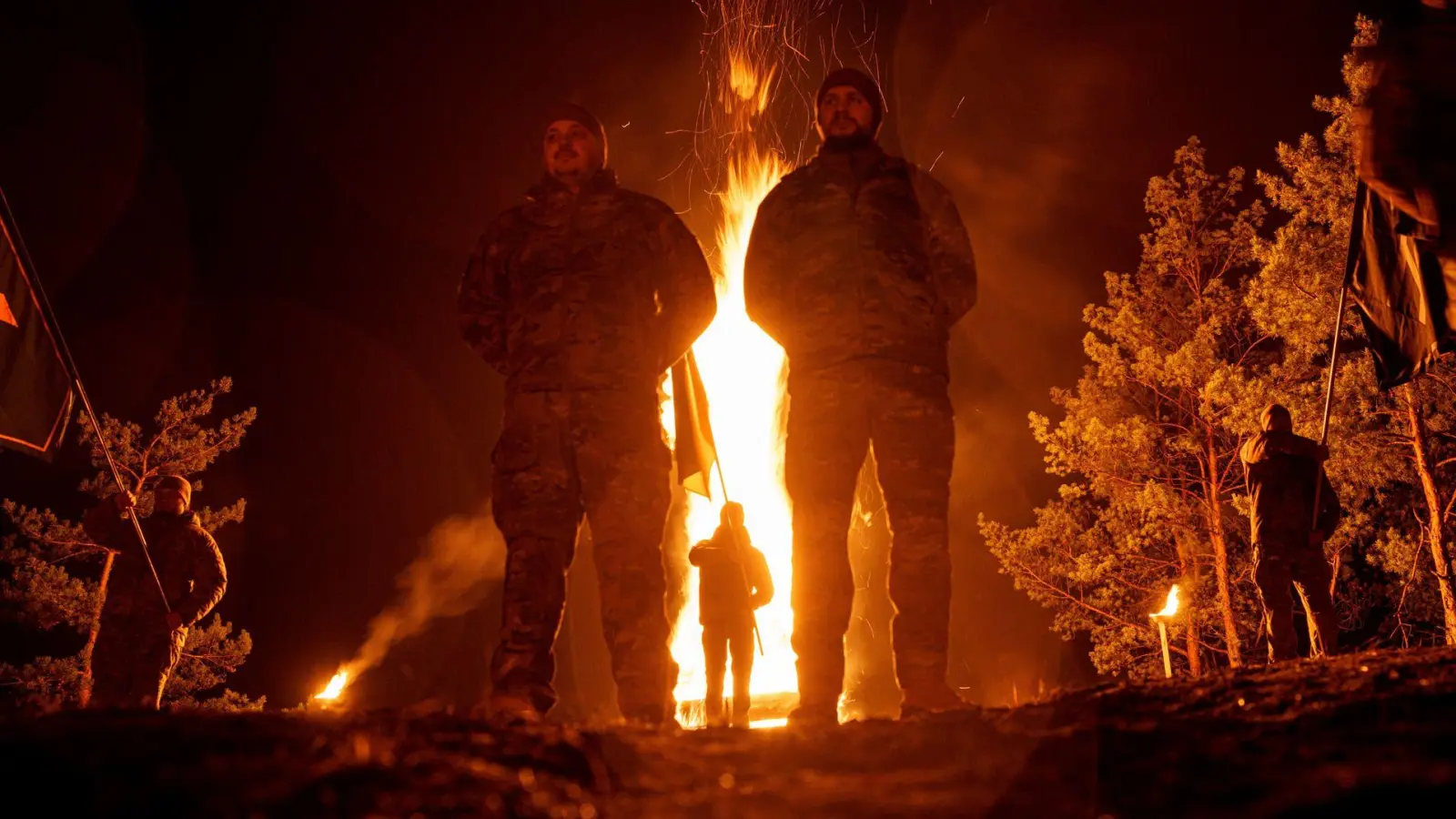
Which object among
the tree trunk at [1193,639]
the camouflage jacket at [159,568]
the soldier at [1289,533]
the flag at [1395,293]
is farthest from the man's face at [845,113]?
the tree trunk at [1193,639]

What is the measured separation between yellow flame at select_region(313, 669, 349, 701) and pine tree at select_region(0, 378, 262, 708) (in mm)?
1371

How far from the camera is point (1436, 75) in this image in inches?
163

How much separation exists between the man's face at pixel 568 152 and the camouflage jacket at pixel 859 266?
0.97 meters

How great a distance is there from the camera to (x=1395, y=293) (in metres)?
5.19

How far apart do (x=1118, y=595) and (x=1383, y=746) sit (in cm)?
1708

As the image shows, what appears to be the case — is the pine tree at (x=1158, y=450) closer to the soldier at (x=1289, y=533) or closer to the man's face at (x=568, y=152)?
the soldier at (x=1289, y=533)

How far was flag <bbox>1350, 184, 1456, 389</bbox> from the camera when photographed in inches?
189

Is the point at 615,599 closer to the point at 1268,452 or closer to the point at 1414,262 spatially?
the point at 1414,262

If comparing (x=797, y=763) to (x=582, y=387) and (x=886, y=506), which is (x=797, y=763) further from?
(x=582, y=387)

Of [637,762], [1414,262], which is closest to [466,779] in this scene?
[637,762]

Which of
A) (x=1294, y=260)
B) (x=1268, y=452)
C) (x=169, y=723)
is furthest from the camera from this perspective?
(x=1294, y=260)

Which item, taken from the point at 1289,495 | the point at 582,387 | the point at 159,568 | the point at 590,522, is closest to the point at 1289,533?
the point at 1289,495

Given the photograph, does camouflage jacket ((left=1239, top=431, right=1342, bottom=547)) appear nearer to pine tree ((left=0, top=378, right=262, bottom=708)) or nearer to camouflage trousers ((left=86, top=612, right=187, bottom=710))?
camouflage trousers ((left=86, top=612, right=187, bottom=710))

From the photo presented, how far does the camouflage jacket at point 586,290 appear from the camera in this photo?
4594mm
